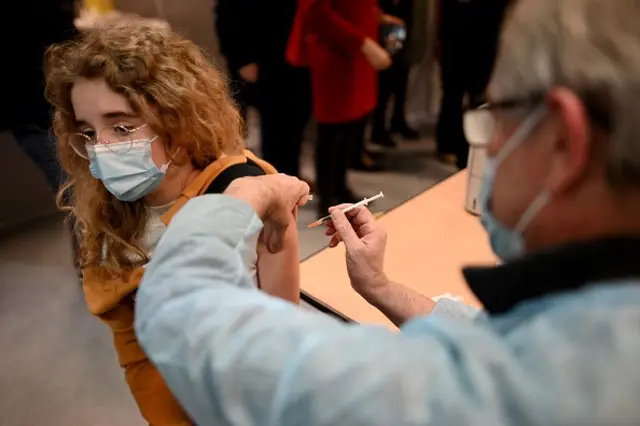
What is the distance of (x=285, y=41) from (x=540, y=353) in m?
2.34

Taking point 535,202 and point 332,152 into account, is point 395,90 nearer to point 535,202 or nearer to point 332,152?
point 332,152

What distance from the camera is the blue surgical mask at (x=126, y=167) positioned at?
3.45ft

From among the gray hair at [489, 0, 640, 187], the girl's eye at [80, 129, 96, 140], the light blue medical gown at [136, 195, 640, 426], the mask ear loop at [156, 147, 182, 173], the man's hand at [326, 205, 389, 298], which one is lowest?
the man's hand at [326, 205, 389, 298]

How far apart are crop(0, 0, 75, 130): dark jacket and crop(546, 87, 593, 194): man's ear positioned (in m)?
1.91

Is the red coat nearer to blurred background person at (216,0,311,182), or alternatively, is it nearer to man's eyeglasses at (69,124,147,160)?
blurred background person at (216,0,311,182)

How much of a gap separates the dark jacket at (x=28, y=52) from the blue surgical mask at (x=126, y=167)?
3.58 ft

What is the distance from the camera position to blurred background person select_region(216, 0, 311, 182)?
2.47 m

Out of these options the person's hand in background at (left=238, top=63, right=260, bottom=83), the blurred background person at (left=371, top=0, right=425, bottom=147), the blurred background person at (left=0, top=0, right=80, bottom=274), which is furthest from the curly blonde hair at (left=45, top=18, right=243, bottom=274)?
the blurred background person at (left=371, top=0, right=425, bottom=147)

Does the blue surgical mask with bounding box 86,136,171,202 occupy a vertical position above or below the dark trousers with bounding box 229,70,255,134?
above

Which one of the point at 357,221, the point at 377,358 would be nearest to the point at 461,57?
the point at 357,221

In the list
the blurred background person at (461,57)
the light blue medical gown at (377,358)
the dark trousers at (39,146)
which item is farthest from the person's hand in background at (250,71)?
the light blue medical gown at (377,358)

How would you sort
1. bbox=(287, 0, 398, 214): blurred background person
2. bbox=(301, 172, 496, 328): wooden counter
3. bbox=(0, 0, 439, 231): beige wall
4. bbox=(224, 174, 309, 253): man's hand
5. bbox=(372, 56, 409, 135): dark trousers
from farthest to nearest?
bbox=(372, 56, 409, 135): dark trousers → bbox=(0, 0, 439, 231): beige wall → bbox=(287, 0, 398, 214): blurred background person → bbox=(301, 172, 496, 328): wooden counter → bbox=(224, 174, 309, 253): man's hand

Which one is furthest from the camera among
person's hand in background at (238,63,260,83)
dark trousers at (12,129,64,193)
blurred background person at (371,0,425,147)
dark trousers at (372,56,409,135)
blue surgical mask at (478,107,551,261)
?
dark trousers at (372,56,409,135)

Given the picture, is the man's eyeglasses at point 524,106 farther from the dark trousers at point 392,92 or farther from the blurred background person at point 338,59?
the dark trousers at point 392,92
